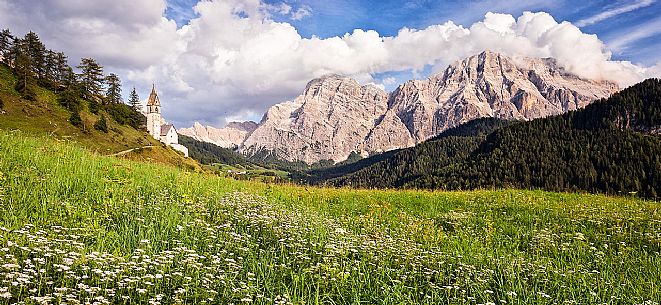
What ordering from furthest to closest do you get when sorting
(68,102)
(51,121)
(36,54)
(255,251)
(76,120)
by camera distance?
1. (36,54)
2. (68,102)
3. (76,120)
4. (51,121)
5. (255,251)

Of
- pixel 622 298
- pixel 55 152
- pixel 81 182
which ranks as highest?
pixel 55 152

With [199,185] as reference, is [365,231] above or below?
below

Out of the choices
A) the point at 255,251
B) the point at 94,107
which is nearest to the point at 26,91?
the point at 94,107

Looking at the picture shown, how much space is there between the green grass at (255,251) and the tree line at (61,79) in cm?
10822

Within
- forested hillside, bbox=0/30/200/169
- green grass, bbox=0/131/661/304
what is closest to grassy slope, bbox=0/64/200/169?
forested hillside, bbox=0/30/200/169

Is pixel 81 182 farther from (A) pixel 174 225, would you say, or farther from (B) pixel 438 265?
(B) pixel 438 265

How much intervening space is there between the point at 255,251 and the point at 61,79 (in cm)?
14453

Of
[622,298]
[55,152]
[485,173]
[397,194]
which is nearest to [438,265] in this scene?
[622,298]

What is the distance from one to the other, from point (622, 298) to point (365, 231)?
620cm

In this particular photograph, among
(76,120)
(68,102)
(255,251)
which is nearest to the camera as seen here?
(255,251)

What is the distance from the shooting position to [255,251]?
7.97 meters

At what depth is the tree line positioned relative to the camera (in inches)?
4109

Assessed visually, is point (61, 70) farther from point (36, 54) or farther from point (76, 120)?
point (76, 120)

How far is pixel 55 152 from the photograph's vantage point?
14.5 m
